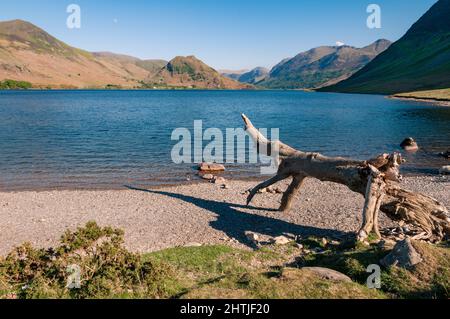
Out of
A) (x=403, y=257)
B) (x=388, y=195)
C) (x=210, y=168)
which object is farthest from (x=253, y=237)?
(x=210, y=168)

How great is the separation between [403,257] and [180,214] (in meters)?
14.4

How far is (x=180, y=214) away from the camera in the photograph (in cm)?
2378

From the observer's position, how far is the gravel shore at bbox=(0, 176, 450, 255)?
19.9 meters

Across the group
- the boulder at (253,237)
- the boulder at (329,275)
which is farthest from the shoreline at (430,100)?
the boulder at (329,275)

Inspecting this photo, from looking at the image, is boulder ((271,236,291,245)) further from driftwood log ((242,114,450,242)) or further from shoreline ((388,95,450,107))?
shoreline ((388,95,450,107))

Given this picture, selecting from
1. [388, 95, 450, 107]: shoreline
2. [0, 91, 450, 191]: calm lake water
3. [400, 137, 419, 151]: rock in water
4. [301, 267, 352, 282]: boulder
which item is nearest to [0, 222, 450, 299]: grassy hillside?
[301, 267, 352, 282]: boulder

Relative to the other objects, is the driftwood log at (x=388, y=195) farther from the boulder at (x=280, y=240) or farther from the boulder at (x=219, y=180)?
the boulder at (x=219, y=180)

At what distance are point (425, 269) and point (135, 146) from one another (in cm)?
4557

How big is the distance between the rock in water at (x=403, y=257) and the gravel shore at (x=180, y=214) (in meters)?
7.20

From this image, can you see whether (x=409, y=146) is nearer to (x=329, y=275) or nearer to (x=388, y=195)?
(x=388, y=195)

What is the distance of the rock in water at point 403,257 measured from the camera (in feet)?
40.0

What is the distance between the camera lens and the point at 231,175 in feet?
122

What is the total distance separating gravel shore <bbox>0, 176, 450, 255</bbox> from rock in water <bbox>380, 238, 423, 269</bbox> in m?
7.20

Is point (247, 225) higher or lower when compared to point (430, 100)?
lower
